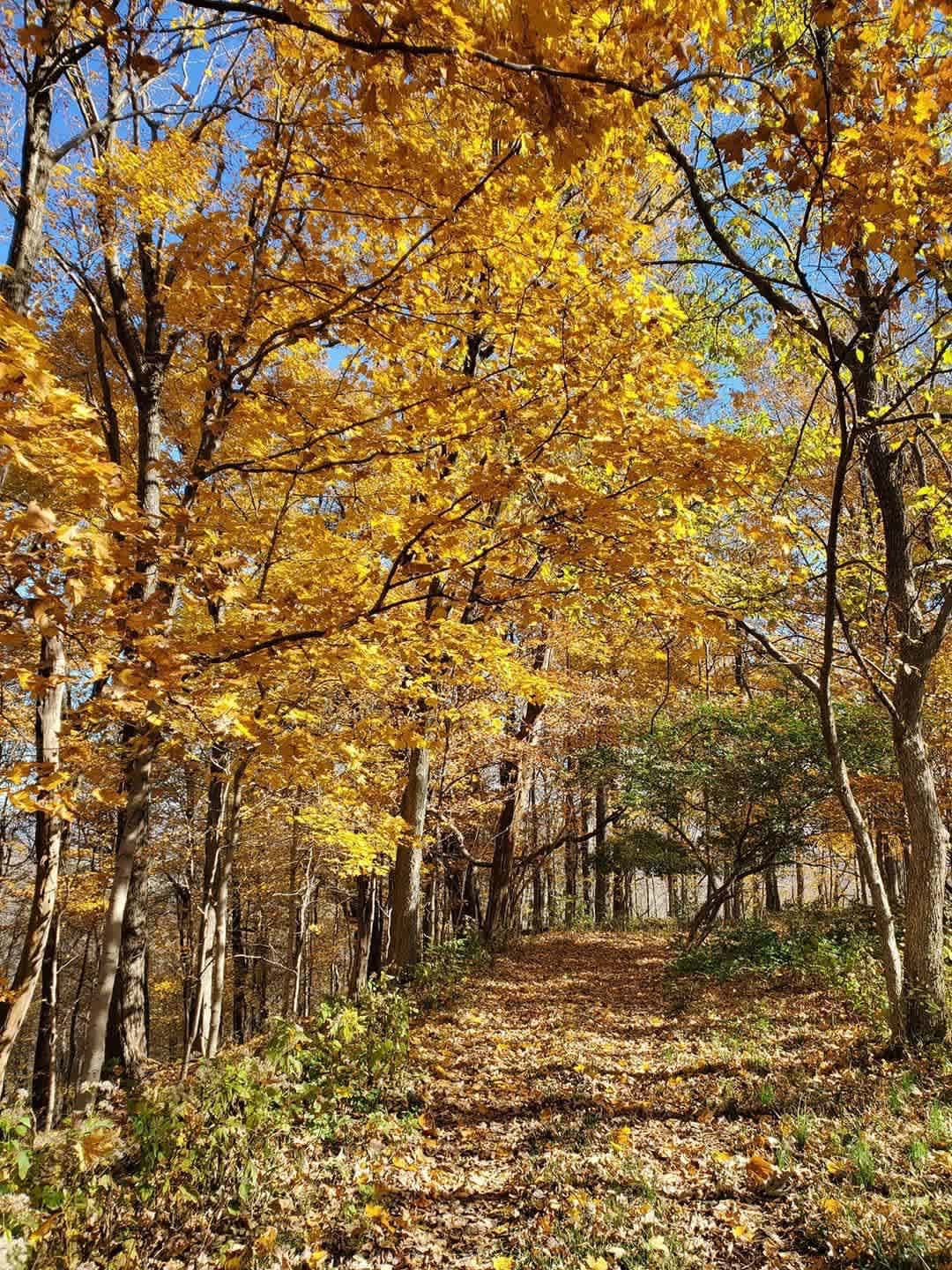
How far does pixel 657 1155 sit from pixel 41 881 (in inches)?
Result: 183

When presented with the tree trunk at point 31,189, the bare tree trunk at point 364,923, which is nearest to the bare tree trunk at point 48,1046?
the bare tree trunk at point 364,923

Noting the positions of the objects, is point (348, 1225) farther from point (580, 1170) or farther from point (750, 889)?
point (750, 889)

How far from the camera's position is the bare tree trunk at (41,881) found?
434 centimetres

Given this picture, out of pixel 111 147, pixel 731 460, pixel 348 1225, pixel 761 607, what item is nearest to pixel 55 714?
pixel 348 1225

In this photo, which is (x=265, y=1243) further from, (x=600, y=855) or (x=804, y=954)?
(x=600, y=855)

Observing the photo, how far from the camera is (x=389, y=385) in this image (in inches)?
169

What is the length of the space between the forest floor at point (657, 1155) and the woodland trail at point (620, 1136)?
0.01m

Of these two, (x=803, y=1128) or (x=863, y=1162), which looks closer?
(x=863, y=1162)

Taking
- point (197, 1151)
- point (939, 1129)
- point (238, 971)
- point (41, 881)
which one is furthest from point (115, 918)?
point (238, 971)

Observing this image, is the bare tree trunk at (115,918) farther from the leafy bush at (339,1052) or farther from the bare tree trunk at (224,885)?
the bare tree trunk at (224,885)

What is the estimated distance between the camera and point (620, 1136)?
4.51m

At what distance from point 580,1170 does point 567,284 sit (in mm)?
5235

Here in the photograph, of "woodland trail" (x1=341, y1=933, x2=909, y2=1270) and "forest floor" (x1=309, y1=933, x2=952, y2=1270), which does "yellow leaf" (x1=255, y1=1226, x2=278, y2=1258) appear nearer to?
"forest floor" (x1=309, y1=933, x2=952, y2=1270)

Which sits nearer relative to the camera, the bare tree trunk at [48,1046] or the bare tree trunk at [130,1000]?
the bare tree trunk at [130,1000]
